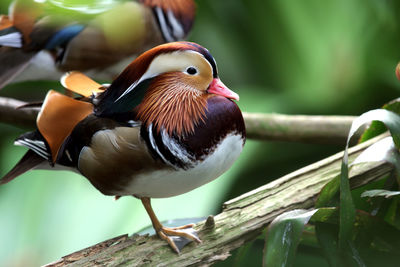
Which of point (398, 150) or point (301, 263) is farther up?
point (398, 150)

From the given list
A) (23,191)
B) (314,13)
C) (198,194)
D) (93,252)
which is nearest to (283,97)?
(314,13)

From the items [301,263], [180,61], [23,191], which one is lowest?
[23,191]

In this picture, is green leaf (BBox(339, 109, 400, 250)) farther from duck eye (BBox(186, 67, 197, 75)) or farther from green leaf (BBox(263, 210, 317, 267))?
duck eye (BBox(186, 67, 197, 75))

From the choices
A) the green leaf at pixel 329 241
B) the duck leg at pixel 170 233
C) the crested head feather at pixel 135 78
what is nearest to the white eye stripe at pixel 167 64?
the crested head feather at pixel 135 78

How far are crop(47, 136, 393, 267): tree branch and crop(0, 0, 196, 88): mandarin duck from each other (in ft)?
0.81

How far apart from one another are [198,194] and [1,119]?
0.33 metres

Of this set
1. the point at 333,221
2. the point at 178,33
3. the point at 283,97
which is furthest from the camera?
the point at 283,97

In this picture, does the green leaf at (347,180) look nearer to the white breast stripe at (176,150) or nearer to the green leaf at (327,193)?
the green leaf at (327,193)

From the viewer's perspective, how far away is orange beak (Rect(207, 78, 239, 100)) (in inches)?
18.8

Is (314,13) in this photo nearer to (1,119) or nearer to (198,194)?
(198,194)

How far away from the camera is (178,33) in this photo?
33.4 inches

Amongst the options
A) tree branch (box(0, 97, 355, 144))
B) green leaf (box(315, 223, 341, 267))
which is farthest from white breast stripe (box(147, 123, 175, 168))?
tree branch (box(0, 97, 355, 144))

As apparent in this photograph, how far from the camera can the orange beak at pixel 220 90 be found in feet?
1.56

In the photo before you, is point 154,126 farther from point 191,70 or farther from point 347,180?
point 347,180
